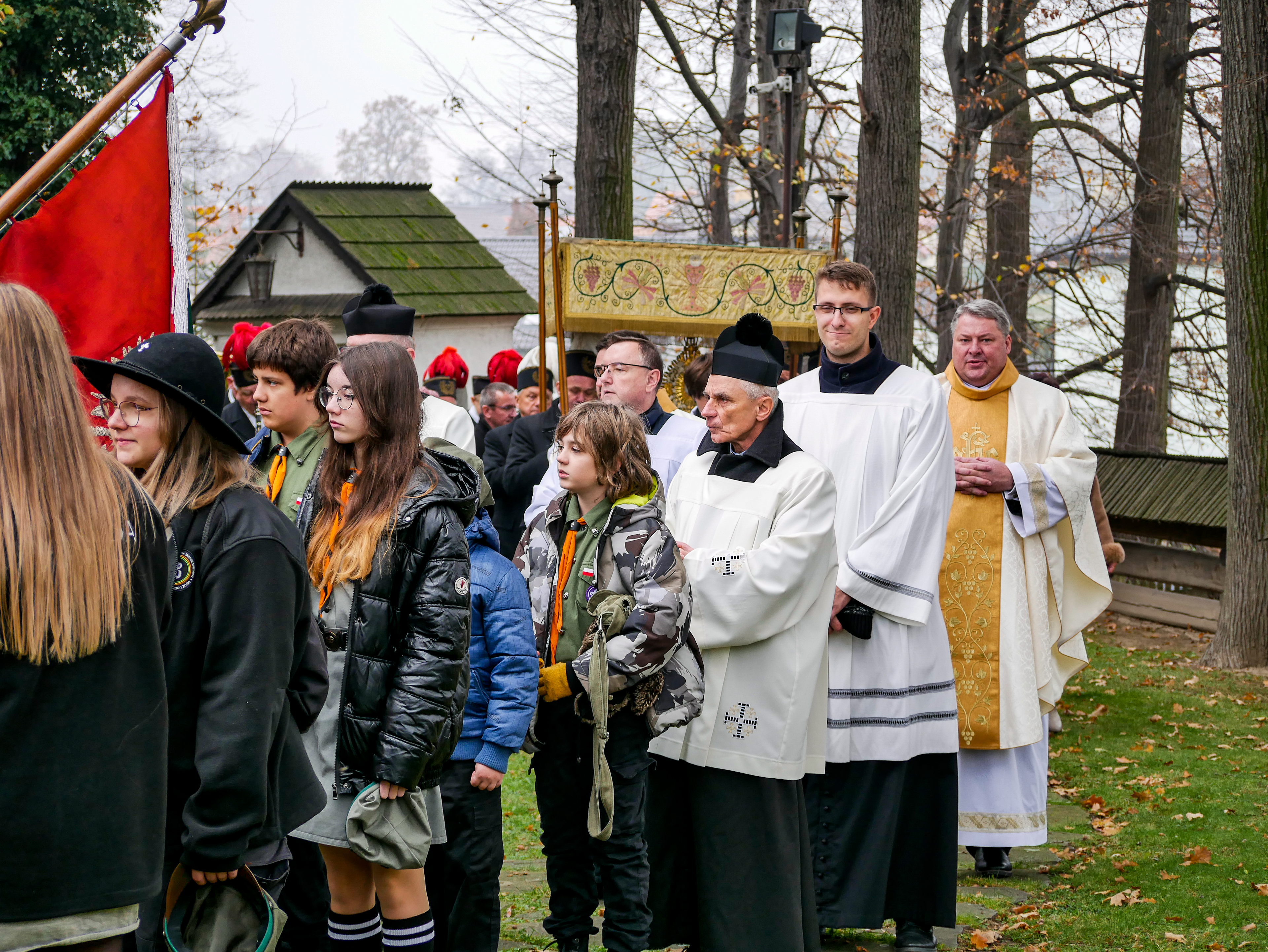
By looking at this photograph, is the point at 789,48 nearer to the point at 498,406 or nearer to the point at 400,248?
the point at 498,406

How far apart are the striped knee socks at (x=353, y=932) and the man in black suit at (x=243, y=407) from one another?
10.6ft

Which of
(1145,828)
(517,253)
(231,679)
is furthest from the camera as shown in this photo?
(517,253)

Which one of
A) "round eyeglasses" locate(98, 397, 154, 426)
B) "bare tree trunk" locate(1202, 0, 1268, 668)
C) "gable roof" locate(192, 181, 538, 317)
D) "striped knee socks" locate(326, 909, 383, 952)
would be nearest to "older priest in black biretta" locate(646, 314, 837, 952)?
"striped knee socks" locate(326, 909, 383, 952)

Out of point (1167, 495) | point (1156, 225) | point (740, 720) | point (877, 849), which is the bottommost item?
point (877, 849)

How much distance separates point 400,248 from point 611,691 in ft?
62.7

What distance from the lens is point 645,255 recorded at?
7.70 meters

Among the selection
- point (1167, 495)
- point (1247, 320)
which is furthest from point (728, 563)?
point (1167, 495)

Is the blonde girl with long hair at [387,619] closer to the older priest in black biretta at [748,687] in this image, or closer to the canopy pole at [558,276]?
the older priest in black biretta at [748,687]

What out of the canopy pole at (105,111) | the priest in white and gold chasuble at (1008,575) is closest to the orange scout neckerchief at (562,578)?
the canopy pole at (105,111)

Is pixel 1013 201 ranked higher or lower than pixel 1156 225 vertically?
higher

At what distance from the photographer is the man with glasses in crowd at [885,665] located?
4.70 m

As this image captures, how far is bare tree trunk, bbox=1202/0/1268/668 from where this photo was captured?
9773 mm

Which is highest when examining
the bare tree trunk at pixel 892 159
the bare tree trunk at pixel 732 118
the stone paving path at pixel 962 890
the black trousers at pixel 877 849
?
the bare tree trunk at pixel 732 118

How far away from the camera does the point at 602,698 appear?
3.78 m
